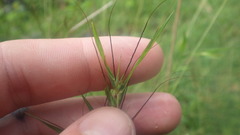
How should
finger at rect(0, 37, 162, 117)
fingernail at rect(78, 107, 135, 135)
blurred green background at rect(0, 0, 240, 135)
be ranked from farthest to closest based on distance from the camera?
blurred green background at rect(0, 0, 240, 135)
finger at rect(0, 37, 162, 117)
fingernail at rect(78, 107, 135, 135)

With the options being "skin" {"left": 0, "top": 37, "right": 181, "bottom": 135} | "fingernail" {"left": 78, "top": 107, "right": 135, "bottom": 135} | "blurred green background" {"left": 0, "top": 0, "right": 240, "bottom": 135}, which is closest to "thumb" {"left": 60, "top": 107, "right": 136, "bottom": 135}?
"fingernail" {"left": 78, "top": 107, "right": 135, "bottom": 135}

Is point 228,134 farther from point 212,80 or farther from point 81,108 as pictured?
point 81,108

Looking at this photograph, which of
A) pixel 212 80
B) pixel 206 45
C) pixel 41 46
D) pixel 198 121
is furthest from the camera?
pixel 206 45

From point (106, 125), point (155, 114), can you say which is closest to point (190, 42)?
point (155, 114)

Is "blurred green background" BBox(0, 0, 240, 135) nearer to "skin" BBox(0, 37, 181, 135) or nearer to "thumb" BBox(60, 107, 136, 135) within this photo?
"skin" BBox(0, 37, 181, 135)

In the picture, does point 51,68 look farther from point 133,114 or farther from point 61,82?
point 133,114

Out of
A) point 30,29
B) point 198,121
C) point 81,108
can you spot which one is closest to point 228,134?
point 198,121

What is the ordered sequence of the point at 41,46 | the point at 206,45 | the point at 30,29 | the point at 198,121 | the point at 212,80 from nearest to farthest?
the point at 41,46 → the point at 198,121 → the point at 212,80 → the point at 206,45 → the point at 30,29
